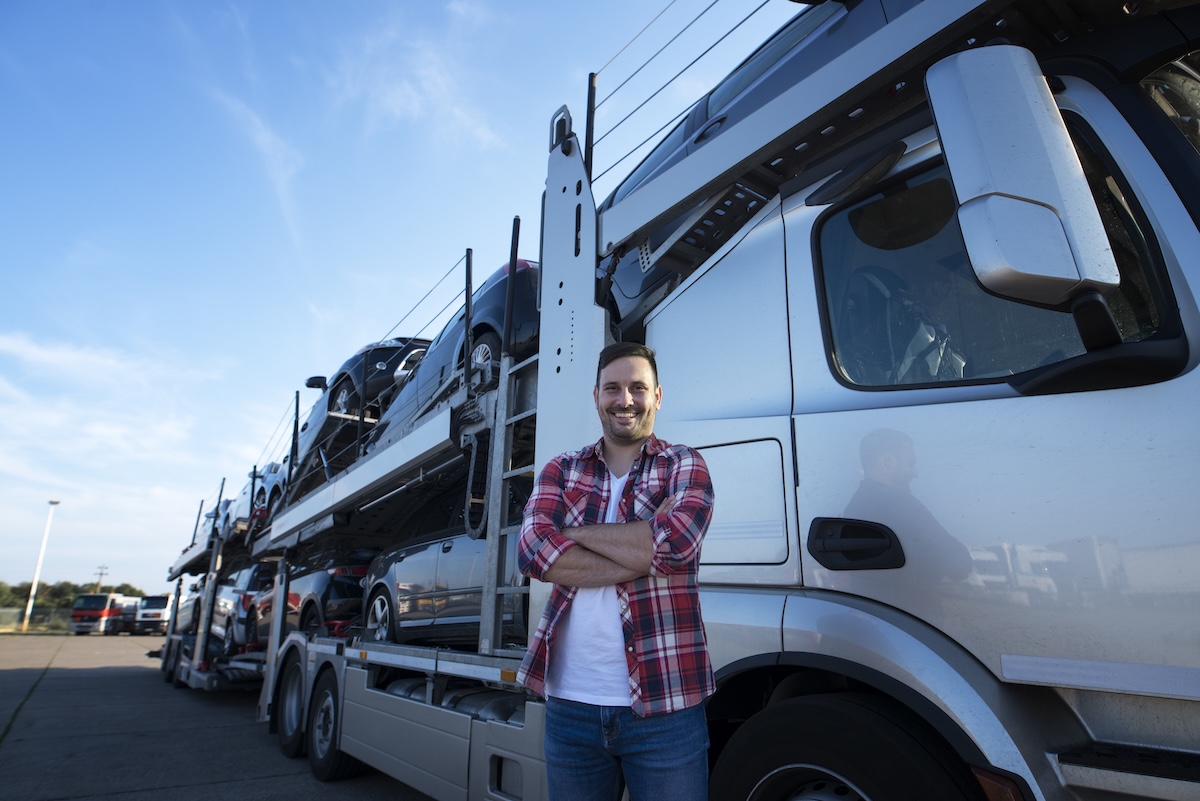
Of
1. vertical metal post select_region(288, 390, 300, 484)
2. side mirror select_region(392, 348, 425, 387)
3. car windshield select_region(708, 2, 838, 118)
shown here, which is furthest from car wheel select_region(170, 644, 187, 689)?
car windshield select_region(708, 2, 838, 118)

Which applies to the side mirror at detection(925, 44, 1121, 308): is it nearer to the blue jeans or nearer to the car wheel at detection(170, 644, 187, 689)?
the blue jeans

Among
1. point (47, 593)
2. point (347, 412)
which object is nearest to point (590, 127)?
point (347, 412)

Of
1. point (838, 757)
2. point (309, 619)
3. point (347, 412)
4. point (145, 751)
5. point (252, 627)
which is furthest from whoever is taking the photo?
point (252, 627)

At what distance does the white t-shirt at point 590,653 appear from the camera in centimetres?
169

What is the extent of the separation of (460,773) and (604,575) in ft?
7.53

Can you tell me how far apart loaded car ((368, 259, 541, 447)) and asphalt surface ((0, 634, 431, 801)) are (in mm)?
2774

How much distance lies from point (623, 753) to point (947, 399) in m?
1.16

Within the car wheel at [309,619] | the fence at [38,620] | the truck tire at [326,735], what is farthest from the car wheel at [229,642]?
the fence at [38,620]

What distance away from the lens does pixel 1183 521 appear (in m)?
1.45

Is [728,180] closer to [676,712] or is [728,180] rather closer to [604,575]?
[604,575]

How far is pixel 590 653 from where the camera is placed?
1.74 m

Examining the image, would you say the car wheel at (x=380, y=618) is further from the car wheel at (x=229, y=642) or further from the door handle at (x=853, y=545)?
the car wheel at (x=229, y=642)

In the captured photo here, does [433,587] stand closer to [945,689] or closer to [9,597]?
[945,689]

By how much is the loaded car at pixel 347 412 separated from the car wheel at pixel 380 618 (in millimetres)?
2244
